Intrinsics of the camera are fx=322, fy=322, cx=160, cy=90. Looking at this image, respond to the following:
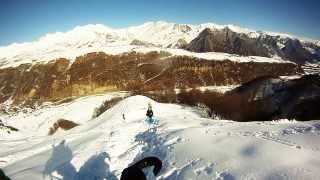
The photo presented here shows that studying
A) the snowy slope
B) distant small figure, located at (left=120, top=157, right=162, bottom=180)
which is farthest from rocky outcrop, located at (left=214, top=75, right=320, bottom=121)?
distant small figure, located at (left=120, top=157, right=162, bottom=180)

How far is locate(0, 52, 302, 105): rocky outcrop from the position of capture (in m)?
126

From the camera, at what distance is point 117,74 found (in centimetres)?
13388

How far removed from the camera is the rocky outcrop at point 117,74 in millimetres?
125625

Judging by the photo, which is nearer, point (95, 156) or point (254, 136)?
point (254, 136)

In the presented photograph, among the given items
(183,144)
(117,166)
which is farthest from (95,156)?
(183,144)

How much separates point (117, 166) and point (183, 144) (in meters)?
3.62

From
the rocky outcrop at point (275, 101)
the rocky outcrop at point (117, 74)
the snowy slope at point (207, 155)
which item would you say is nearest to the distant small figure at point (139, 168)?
the snowy slope at point (207, 155)

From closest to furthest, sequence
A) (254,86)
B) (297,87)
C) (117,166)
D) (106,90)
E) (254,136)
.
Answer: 1. (254,136)
2. (117,166)
3. (297,87)
4. (254,86)
5. (106,90)

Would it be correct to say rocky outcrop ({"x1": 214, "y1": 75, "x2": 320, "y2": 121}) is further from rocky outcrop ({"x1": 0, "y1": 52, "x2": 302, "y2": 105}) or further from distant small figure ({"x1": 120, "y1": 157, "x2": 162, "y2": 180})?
distant small figure ({"x1": 120, "y1": 157, "x2": 162, "y2": 180})

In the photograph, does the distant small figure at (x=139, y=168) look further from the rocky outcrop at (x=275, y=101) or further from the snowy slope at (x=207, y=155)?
the rocky outcrop at (x=275, y=101)

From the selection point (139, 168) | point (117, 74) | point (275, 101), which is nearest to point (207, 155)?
point (139, 168)

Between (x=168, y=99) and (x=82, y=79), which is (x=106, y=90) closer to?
(x=82, y=79)

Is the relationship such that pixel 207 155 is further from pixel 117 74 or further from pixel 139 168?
pixel 117 74

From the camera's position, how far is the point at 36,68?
150 metres
